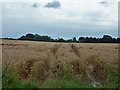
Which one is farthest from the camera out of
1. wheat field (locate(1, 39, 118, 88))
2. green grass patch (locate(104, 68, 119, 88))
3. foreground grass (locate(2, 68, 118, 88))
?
wheat field (locate(1, 39, 118, 88))

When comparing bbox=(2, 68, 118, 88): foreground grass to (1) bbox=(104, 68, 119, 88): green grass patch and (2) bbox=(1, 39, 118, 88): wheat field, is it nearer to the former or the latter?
(1) bbox=(104, 68, 119, 88): green grass patch

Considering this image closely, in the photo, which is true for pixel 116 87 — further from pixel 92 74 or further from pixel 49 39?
pixel 49 39

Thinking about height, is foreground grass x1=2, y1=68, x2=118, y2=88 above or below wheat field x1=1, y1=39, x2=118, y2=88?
below

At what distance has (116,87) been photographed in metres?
6.85

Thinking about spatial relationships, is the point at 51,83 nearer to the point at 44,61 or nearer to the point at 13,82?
the point at 13,82

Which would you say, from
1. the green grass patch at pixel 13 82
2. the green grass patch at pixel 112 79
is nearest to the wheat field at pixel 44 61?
the green grass patch at pixel 112 79

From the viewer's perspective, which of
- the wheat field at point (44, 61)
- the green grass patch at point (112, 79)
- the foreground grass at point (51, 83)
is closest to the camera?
the foreground grass at point (51, 83)

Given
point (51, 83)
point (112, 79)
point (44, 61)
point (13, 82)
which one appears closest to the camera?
point (51, 83)

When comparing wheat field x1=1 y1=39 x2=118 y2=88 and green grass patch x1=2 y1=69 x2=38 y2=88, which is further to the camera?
wheat field x1=1 y1=39 x2=118 y2=88

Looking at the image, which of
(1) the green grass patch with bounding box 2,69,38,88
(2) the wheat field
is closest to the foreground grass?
(1) the green grass patch with bounding box 2,69,38,88

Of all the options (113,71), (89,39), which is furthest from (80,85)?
(89,39)

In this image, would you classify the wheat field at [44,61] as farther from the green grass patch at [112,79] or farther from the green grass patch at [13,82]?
the green grass patch at [13,82]

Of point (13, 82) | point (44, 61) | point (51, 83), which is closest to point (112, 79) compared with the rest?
point (51, 83)

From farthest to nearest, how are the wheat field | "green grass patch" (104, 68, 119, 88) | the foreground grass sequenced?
the wheat field, "green grass patch" (104, 68, 119, 88), the foreground grass
